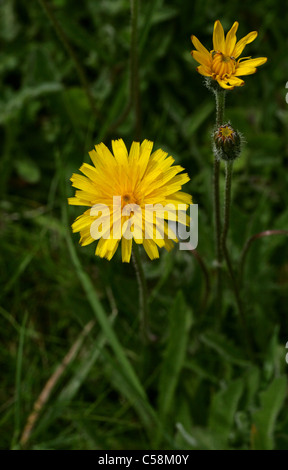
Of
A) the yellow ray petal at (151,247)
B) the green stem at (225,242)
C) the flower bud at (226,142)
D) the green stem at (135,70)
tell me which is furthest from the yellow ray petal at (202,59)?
the green stem at (135,70)

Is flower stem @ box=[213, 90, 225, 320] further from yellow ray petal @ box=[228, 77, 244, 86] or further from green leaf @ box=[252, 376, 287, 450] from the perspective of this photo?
green leaf @ box=[252, 376, 287, 450]

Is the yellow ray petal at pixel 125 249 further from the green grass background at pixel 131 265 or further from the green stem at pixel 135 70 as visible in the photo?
the green stem at pixel 135 70

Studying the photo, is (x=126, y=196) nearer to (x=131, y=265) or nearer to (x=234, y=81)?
(x=234, y=81)

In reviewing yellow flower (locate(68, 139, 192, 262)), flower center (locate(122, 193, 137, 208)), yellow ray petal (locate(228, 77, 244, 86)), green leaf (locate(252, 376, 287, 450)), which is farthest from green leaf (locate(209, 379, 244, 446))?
yellow ray petal (locate(228, 77, 244, 86))

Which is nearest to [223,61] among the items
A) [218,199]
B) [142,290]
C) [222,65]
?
[222,65]

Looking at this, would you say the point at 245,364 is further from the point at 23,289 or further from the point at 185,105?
the point at 185,105

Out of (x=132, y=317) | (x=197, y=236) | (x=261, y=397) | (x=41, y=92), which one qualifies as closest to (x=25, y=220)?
(x=41, y=92)
